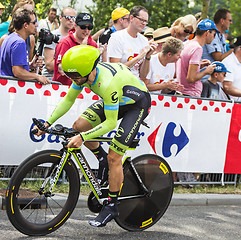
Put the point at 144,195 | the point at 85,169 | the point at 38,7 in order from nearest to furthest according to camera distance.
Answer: the point at 85,169 < the point at 144,195 < the point at 38,7

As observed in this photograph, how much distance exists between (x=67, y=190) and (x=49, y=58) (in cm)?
344

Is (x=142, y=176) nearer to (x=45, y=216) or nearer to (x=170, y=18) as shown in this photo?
(x=45, y=216)

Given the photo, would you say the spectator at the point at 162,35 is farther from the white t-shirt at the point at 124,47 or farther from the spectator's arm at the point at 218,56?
the white t-shirt at the point at 124,47

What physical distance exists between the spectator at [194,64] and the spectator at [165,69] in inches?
8.3

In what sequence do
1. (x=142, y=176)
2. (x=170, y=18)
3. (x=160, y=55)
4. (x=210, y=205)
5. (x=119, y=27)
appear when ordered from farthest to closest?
(x=170, y=18) < (x=119, y=27) < (x=160, y=55) < (x=210, y=205) < (x=142, y=176)

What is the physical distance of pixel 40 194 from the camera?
475 centimetres

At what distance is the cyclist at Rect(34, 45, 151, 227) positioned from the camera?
457 cm

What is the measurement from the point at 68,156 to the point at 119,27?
160 inches

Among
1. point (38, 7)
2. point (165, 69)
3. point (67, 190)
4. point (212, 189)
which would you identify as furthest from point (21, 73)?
A: point (38, 7)

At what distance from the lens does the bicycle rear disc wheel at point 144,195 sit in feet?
17.3

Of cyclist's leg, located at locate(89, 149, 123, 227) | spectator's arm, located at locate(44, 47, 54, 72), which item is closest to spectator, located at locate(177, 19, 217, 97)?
spectator's arm, located at locate(44, 47, 54, 72)

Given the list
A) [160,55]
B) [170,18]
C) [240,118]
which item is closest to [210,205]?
[240,118]

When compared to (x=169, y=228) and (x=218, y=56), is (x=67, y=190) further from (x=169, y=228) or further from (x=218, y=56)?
(x=218, y=56)

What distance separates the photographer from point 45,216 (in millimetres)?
4844
